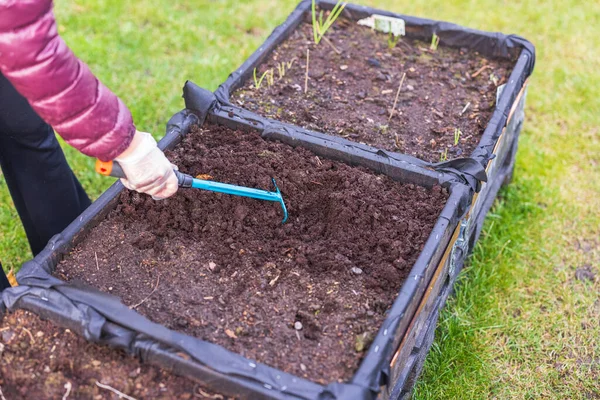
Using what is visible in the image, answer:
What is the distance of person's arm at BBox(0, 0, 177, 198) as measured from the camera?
1.49m

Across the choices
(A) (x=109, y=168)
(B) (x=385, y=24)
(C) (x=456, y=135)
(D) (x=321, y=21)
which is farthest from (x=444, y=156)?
(A) (x=109, y=168)

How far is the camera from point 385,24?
3234 mm

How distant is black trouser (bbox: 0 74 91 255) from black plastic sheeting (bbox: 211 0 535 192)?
2.33 feet

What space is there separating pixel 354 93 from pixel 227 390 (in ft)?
5.42

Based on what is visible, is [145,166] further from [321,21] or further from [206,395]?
[321,21]

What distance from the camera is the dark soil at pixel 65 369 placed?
1.66 m

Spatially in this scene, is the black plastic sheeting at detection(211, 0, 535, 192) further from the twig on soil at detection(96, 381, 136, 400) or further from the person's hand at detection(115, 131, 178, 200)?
the twig on soil at detection(96, 381, 136, 400)

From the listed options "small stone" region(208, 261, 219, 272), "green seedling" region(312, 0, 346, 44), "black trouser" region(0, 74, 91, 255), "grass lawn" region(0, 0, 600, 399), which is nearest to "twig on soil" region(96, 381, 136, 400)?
"small stone" region(208, 261, 219, 272)

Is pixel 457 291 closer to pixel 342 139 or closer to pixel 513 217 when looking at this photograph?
pixel 513 217

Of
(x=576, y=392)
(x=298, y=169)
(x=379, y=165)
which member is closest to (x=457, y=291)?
(x=576, y=392)

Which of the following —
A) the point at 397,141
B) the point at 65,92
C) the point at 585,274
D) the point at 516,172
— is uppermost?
the point at 65,92

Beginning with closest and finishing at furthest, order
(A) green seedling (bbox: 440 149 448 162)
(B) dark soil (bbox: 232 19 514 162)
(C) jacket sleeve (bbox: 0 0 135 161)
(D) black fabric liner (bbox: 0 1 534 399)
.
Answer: (C) jacket sleeve (bbox: 0 0 135 161) < (D) black fabric liner (bbox: 0 1 534 399) < (A) green seedling (bbox: 440 149 448 162) < (B) dark soil (bbox: 232 19 514 162)

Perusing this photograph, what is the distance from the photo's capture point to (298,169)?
233 centimetres

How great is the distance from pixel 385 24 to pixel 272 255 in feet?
5.46
